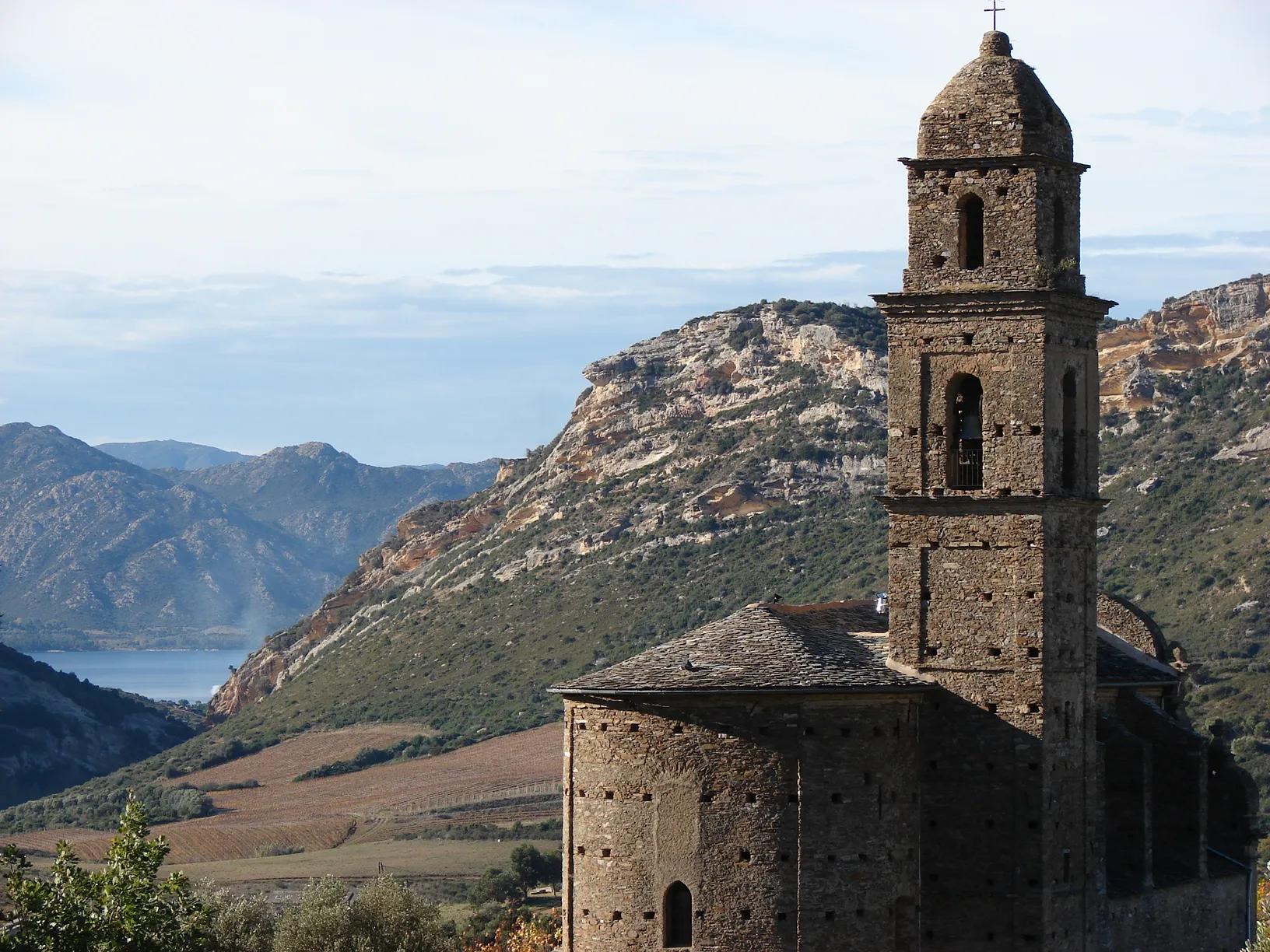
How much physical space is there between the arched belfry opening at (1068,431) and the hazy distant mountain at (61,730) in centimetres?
8590

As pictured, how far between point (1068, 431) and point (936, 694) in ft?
14.3

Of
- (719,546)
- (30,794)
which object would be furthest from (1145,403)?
(30,794)

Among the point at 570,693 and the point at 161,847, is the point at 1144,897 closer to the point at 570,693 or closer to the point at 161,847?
the point at 570,693

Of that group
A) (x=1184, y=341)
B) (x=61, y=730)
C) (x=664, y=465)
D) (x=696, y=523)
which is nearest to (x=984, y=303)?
(x=696, y=523)

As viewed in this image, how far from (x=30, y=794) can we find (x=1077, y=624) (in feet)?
294

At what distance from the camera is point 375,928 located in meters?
46.0

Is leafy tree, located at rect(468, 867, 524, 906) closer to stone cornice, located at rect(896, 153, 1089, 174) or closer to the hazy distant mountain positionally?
stone cornice, located at rect(896, 153, 1089, 174)

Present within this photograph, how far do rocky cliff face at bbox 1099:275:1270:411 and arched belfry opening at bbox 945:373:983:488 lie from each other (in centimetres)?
7311

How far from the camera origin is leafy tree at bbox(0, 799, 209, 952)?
93.6 feet

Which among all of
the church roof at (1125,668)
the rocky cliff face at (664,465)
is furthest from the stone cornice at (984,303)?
the rocky cliff face at (664,465)

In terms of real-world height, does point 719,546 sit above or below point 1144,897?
above

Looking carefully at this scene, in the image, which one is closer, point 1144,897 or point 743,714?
point 743,714

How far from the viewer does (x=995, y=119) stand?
1341 inches

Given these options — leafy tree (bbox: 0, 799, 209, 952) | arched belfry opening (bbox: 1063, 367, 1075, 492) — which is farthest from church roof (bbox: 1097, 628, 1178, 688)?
leafy tree (bbox: 0, 799, 209, 952)
